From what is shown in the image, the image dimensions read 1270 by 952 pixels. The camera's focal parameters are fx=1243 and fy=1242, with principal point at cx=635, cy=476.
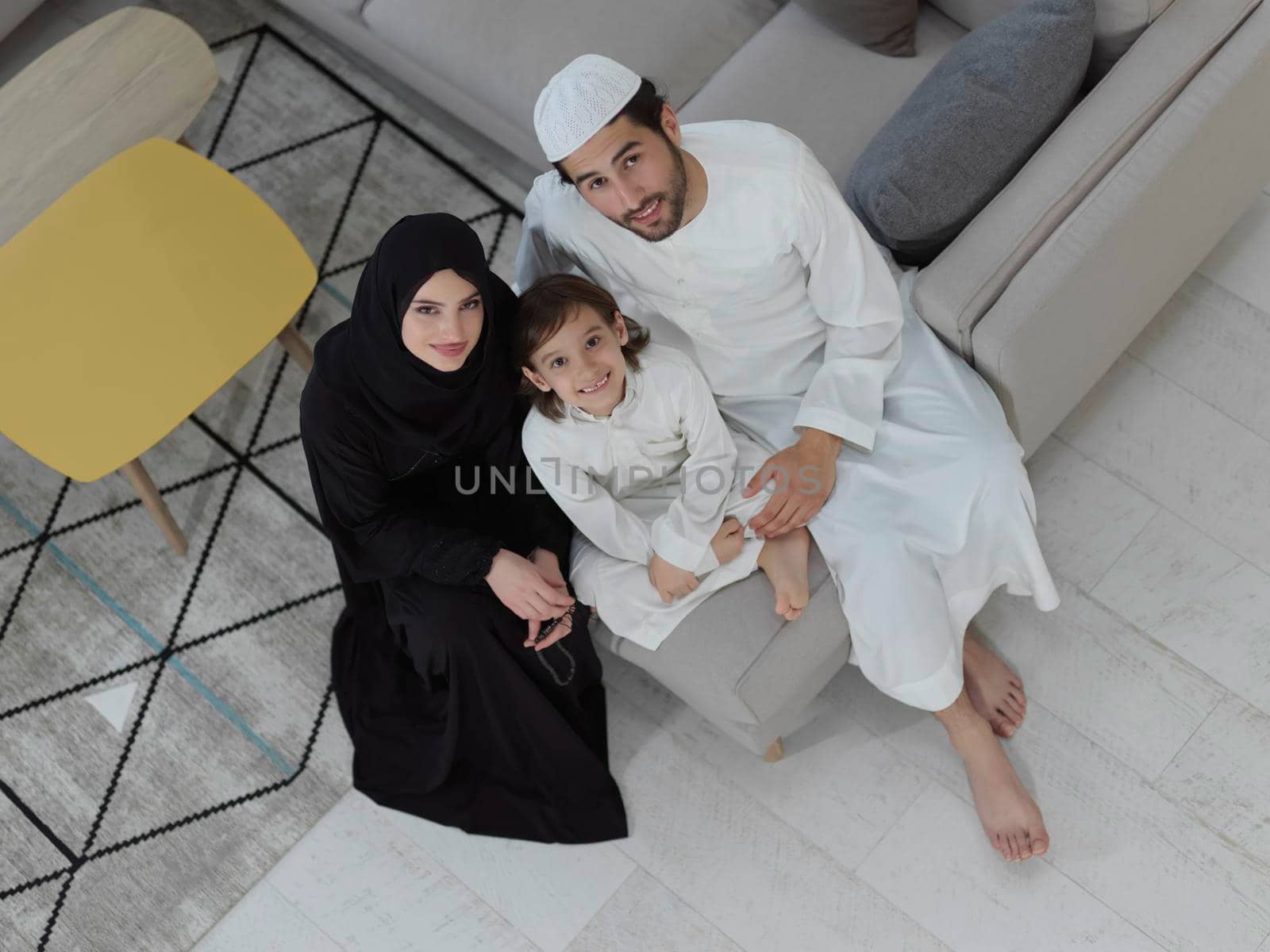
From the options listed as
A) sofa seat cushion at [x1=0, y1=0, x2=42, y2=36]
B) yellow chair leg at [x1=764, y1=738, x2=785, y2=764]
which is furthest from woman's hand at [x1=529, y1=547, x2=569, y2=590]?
sofa seat cushion at [x1=0, y1=0, x2=42, y2=36]

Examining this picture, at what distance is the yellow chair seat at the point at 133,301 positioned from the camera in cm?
236

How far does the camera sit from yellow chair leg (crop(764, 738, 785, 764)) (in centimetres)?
227

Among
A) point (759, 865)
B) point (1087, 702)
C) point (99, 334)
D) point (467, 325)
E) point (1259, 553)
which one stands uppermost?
point (467, 325)

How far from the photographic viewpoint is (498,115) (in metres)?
2.61

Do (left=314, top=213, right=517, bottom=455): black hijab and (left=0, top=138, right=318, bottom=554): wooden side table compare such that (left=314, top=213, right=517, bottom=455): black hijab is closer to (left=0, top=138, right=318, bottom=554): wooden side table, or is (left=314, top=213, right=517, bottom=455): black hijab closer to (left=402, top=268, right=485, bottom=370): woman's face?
(left=402, top=268, right=485, bottom=370): woman's face

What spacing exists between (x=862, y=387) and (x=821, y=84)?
684 millimetres

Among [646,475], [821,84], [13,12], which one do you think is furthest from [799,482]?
[13,12]

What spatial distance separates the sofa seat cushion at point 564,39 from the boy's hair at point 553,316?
669mm

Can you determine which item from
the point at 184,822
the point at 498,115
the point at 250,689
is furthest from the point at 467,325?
the point at 184,822

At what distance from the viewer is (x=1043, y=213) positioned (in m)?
1.94

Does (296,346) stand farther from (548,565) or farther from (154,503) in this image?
(548,565)

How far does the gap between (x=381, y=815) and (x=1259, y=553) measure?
174 centimetres

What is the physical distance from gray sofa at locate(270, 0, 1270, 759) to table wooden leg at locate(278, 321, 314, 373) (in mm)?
951

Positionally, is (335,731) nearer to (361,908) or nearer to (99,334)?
(361,908)
